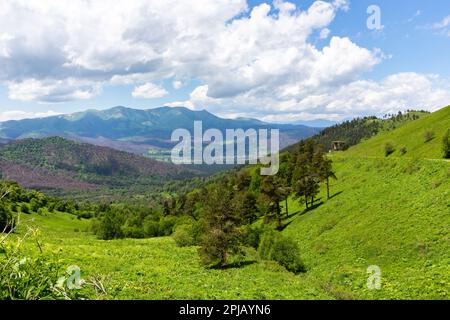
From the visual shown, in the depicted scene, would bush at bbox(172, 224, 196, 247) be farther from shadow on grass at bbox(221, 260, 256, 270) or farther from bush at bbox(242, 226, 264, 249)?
shadow on grass at bbox(221, 260, 256, 270)

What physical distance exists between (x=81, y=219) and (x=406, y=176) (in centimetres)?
13392

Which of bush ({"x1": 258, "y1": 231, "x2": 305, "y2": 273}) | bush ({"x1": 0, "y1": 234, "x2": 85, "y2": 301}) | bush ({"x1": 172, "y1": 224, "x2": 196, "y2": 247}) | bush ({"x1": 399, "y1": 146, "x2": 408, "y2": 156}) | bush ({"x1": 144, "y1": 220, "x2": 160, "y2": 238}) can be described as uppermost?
bush ({"x1": 399, "y1": 146, "x2": 408, "y2": 156})

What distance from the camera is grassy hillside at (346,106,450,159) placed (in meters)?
112

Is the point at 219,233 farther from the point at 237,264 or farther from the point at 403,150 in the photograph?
the point at 403,150

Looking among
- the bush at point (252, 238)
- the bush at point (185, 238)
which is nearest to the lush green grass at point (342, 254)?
the bush at point (252, 238)

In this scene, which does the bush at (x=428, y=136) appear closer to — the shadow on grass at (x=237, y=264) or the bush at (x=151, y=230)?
the bush at (x=151, y=230)

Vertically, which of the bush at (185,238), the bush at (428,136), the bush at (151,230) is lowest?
the bush at (151,230)

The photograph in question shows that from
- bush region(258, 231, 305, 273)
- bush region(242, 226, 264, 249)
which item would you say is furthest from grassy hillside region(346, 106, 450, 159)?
bush region(258, 231, 305, 273)

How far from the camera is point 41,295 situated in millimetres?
9102

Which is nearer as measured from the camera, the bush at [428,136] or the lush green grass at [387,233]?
the lush green grass at [387,233]

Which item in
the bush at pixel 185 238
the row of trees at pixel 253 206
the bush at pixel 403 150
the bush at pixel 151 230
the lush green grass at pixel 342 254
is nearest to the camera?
the lush green grass at pixel 342 254

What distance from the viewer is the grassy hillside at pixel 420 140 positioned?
367 ft

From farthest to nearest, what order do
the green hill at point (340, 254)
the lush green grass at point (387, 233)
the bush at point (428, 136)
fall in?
the bush at point (428, 136)
the lush green grass at point (387, 233)
the green hill at point (340, 254)

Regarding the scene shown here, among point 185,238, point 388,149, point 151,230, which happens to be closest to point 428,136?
point 388,149
